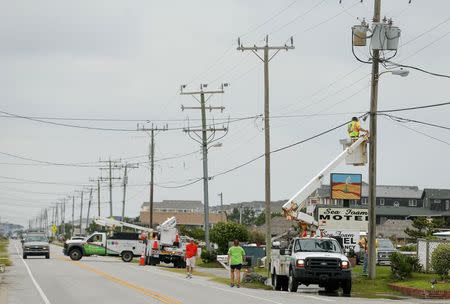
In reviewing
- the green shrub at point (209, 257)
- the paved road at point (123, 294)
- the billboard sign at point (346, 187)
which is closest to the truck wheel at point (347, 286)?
the paved road at point (123, 294)

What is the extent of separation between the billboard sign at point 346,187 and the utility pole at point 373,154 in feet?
39.8

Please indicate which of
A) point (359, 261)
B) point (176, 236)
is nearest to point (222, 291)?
point (359, 261)

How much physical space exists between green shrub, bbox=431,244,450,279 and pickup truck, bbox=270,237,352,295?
4212 mm

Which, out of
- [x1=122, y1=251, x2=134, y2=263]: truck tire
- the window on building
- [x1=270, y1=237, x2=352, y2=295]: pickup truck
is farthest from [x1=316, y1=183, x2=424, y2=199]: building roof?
[x1=270, y1=237, x2=352, y2=295]: pickup truck

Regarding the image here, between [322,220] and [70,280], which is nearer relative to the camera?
[70,280]

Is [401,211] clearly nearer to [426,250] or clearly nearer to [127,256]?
[127,256]

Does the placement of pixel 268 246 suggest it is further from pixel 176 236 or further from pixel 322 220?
pixel 176 236

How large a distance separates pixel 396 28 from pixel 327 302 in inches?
519

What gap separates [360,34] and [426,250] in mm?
9128

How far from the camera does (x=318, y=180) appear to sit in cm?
3444

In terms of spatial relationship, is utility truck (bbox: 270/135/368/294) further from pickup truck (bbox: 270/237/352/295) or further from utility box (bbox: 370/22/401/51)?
utility box (bbox: 370/22/401/51)

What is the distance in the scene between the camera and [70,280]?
108 ft

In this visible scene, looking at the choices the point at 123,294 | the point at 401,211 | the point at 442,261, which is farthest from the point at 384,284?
the point at 401,211

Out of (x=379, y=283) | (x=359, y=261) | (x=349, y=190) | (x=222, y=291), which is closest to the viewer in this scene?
(x=222, y=291)
